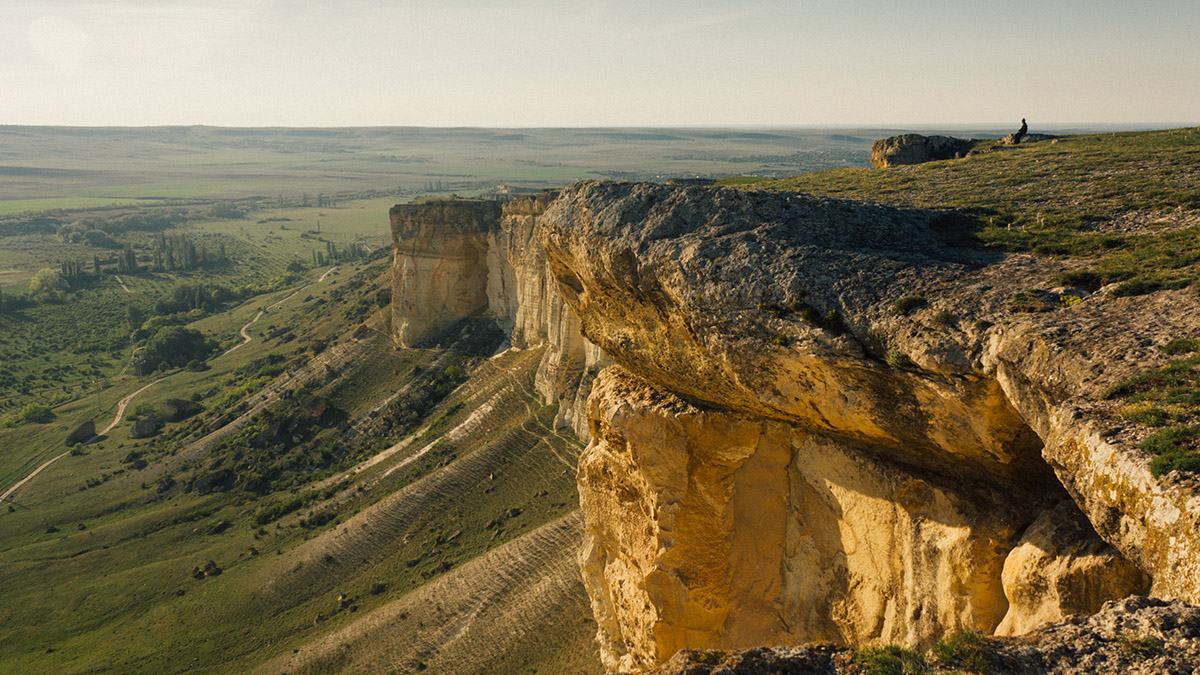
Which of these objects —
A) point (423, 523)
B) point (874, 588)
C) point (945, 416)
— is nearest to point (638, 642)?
point (874, 588)

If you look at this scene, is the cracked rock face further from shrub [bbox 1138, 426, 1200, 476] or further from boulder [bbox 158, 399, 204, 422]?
boulder [bbox 158, 399, 204, 422]

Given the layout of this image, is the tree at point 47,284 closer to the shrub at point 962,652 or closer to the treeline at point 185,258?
the treeline at point 185,258

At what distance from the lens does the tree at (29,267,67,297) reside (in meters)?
118

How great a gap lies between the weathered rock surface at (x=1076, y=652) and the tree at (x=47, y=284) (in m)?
144

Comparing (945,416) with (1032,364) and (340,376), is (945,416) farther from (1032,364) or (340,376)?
(340,376)

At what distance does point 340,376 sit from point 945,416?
188 feet

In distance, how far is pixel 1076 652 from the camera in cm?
709

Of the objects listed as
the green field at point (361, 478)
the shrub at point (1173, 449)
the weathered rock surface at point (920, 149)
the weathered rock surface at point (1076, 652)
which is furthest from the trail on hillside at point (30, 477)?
the shrub at point (1173, 449)

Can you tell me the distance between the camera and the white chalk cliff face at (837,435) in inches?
353

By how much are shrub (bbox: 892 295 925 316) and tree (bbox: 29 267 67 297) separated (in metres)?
143

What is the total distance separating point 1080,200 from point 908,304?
33.5 ft

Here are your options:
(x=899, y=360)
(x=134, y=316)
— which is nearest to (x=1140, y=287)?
(x=899, y=360)

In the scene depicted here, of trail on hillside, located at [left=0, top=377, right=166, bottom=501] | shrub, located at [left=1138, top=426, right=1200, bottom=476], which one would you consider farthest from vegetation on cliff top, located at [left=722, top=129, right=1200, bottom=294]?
trail on hillside, located at [left=0, top=377, right=166, bottom=501]

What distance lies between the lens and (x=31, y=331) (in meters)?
102
